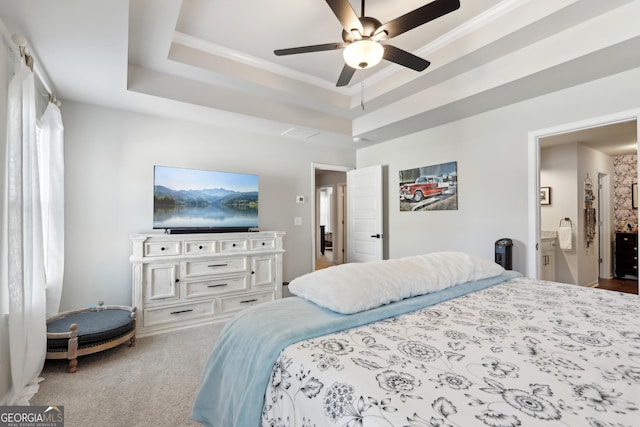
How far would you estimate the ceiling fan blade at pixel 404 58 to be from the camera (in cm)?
209

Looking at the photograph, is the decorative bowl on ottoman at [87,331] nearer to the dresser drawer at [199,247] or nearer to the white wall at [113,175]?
the white wall at [113,175]

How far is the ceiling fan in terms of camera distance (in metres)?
1.72

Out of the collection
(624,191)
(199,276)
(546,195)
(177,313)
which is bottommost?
(177,313)

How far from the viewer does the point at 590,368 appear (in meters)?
0.85

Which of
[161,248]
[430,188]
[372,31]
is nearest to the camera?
[372,31]

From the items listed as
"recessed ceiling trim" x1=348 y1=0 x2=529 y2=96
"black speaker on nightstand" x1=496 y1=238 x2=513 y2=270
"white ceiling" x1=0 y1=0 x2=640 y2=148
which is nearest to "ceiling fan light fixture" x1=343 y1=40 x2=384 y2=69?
"white ceiling" x1=0 y1=0 x2=640 y2=148

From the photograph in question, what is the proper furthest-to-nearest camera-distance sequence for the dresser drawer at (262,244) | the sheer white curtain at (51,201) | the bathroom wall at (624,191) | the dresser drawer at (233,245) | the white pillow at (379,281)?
the bathroom wall at (624,191) → the dresser drawer at (262,244) → the dresser drawer at (233,245) → the sheer white curtain at (51,201) → the white pillow at (379,281)

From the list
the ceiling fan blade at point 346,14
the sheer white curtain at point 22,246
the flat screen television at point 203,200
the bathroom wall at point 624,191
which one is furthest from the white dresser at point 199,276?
the bathroom wall at point 624,191

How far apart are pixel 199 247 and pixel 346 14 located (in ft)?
8.66

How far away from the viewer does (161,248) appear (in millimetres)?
3070

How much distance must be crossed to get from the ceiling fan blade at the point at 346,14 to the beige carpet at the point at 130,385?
8.40ft

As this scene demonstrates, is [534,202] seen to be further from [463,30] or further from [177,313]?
[177,313]

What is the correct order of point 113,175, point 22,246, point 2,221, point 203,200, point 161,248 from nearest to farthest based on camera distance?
point 2,221, point 22,246, point 161,248, point 113,175, point 203,200

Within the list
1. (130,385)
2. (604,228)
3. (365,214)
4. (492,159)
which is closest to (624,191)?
(604,228)
